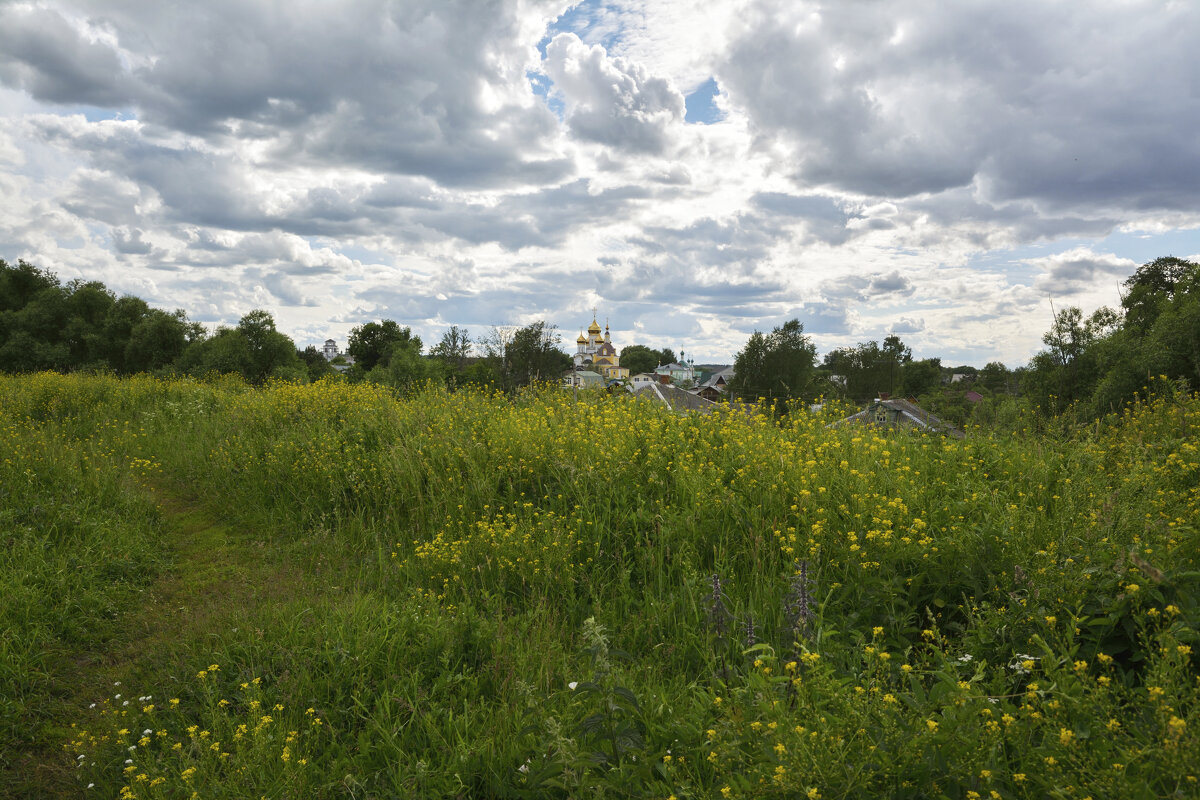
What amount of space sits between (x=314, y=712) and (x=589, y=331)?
11099 centimetres

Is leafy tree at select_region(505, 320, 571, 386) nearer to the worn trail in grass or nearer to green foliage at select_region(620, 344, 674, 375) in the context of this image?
the worn trail in grass

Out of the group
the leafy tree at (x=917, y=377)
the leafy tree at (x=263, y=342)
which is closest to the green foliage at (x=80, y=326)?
the leafy tree at (x=263, y=342)

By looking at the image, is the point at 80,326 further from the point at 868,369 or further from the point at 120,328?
the point at 868,369

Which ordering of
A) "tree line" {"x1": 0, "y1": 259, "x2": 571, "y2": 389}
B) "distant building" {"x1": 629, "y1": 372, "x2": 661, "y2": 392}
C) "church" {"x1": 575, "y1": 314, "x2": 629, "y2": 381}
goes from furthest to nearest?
"church" {"x1": 575, "y1": 314, "x2": 629, "y2": 381} < "tree line" {"x1": 0, "y1": 259, "x2": 571, "y2": 389} < "distant building" {"x1": 629, "y1": 372, "x2": 661, "y2": 392}

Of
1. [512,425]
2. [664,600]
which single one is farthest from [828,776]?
[512,425]

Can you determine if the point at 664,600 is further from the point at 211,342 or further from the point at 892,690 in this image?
the point at 211,342

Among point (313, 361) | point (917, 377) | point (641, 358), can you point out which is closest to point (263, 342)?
point (313, 361)

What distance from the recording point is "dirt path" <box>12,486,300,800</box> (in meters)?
3.33

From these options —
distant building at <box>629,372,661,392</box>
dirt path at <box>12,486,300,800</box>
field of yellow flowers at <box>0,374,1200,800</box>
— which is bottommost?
dirt path at <box>12,486,300,800</box>

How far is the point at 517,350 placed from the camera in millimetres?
56781

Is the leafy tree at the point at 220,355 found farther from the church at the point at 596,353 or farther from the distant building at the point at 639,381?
the church at the point at 596,353

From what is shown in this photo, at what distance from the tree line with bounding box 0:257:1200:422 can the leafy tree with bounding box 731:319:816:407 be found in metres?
0.12

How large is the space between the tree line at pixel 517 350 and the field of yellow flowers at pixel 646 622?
12.5 feet

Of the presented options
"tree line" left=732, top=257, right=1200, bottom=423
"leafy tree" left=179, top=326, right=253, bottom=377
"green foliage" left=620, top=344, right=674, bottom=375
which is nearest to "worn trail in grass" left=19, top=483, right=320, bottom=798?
"tree line" left=732, top=257, right=1200, bottom=423
